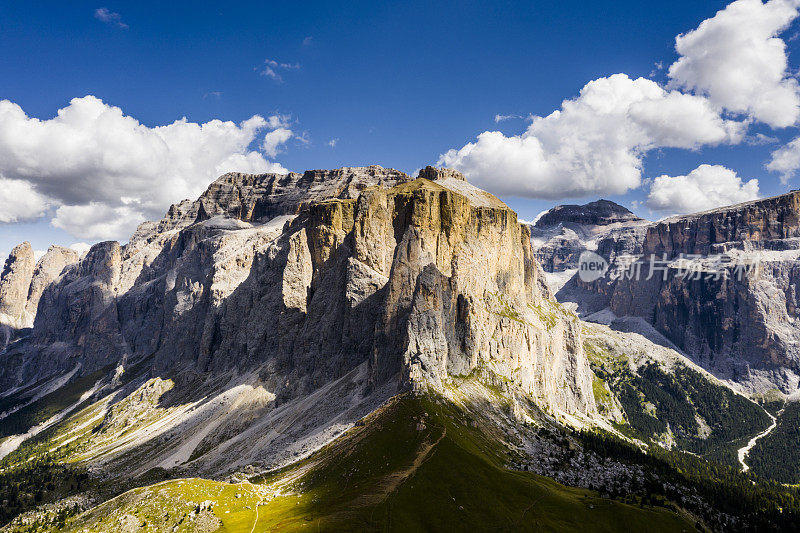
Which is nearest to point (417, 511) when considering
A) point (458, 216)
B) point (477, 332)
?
point (477, 332)

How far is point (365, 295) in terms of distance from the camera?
188m

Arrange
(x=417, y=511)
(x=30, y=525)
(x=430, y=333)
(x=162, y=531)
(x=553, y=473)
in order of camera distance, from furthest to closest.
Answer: (x=430, y=333), (x=30, y=525), (x=553, y=473), (x=162, y=531), (x=417, y=511)

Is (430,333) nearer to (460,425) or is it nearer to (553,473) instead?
(460,425)

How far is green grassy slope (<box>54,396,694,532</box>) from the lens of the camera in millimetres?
91688

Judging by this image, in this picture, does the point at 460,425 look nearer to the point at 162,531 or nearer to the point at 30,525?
the point at 162,531

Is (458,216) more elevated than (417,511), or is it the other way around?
(458,216)

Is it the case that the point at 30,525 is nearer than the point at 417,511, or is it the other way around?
the point at 417,511

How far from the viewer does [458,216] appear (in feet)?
643

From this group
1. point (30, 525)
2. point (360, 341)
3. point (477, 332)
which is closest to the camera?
point (30, 525)

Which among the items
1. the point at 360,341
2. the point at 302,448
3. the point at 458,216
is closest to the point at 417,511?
the point at 302,448

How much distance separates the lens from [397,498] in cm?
9412

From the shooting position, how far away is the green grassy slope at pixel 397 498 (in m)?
91.7

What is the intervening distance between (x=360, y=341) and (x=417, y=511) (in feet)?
317

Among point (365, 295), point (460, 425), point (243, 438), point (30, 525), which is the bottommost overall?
point (30, 525)
